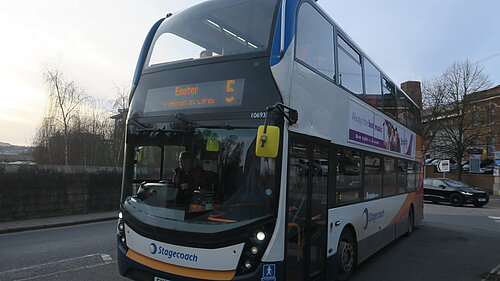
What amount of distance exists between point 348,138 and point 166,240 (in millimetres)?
3304

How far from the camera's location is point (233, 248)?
11.7 ft

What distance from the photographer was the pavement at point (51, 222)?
9953 mm

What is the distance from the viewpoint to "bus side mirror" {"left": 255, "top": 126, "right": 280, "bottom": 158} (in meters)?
3.34

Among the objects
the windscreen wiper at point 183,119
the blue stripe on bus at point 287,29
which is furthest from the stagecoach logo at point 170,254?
the blue stripe on bus at point 287,29

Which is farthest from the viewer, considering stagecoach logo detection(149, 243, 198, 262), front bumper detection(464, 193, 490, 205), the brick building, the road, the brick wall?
the brick wall

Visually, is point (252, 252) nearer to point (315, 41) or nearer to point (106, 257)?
point (315, 41)

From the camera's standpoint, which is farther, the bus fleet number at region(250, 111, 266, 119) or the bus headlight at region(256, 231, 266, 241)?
the bus fleet number at region(250, 111, 266, 119)

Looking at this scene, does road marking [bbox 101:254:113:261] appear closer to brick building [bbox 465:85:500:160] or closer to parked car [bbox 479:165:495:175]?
brick building [bbox 465:85:500:160]

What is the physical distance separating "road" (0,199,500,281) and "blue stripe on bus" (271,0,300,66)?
4.14 meters

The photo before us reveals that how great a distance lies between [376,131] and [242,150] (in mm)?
4140

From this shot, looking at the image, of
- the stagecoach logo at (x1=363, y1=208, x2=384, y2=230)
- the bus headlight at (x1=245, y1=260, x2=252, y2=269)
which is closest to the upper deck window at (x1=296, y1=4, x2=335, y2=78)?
the bus headlight at (x1=245, y1=260, x2=252, y2=269)

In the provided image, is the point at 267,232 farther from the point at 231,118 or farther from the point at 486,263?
the point at 486,263

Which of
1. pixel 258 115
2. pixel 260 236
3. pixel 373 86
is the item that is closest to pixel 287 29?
pixel 258 115

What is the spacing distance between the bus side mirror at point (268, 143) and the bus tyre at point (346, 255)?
9.11 ft
